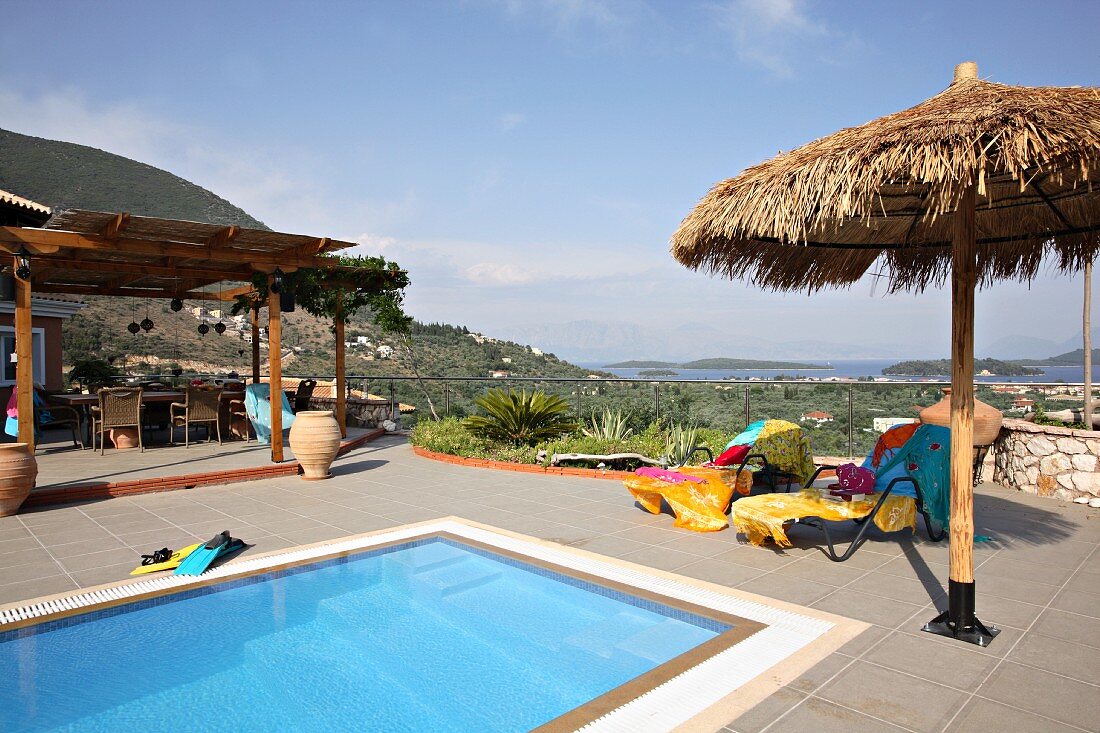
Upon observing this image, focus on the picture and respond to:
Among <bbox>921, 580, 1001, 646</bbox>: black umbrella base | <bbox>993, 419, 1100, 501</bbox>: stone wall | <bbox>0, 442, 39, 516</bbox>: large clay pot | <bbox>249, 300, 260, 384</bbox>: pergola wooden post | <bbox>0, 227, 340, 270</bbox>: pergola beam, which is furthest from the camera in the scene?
<bbox>249, 300, 260, 384</bbox>: pergola wooden post

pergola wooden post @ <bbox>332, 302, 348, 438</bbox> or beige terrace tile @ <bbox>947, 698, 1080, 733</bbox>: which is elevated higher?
pergola wooden post @ <bbox>332, 302, 348, 438</bbox>

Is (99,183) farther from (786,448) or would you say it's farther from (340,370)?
(786,448)

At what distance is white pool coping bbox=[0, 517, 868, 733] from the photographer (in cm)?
251

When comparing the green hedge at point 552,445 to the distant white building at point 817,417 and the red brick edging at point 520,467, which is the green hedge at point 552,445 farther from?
the distant white building at point 817,417

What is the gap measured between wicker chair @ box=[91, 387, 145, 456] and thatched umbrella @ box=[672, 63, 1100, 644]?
790cm

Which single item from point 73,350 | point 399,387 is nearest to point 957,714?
point 399,387

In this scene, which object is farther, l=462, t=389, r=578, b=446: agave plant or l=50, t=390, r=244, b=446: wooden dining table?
l=50, t=390, r=244, b=446: wooden dining table

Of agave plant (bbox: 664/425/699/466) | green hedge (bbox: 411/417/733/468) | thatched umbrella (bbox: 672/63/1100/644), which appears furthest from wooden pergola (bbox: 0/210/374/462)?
thatched umbrella (bbox: 672/63/1100/644)

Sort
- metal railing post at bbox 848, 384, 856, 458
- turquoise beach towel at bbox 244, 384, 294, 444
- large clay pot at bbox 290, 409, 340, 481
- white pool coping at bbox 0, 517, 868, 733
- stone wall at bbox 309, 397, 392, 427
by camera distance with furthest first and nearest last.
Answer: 1. stone wall at bbox 309, 397, 392, 427
2. turquoise beach towel at bbox 244, 384, 294, 444
3. metal railing post at bbox 848, 384, 856, 458
4. large clay pot at bbox 290, 409, 340, 481
5. white pool coping at bbox 0, 517, 868, 733

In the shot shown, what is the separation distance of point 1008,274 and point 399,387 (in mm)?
10686

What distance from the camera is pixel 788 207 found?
10.6ft

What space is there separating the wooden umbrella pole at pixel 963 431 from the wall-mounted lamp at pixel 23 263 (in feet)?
26.6

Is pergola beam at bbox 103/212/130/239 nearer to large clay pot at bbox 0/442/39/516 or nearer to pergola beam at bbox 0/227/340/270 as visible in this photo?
pergola beam at bbox 0/227/340/270

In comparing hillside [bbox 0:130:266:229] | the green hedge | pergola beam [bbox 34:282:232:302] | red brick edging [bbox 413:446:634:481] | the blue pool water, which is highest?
hillside [bbox 0:130:266:229]
